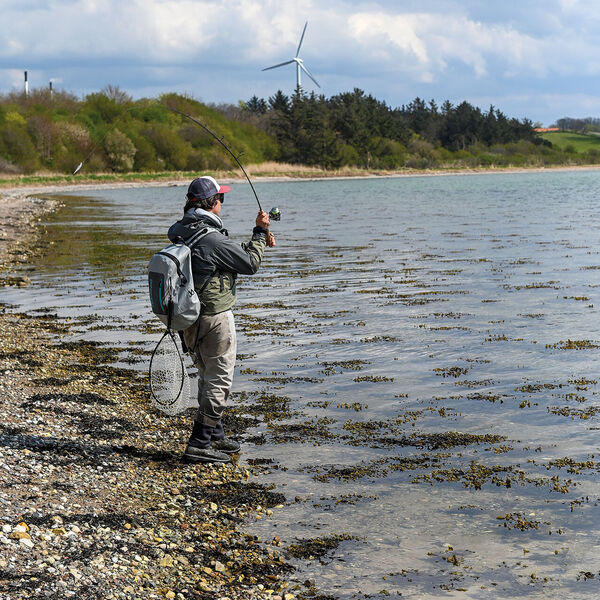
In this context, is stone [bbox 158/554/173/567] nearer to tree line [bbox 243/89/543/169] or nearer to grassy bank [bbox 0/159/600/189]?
grassy bank [bbox 0/159/600/189]

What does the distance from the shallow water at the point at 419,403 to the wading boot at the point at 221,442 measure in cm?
24

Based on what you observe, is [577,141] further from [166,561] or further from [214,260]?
[166,561]

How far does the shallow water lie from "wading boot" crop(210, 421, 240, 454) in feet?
0.77

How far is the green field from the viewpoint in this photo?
183550 millimetres

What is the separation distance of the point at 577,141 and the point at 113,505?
20156 cm

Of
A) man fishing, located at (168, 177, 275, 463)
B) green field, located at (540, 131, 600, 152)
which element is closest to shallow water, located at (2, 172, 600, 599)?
man fishing, located at (168, 177, 275, 463)

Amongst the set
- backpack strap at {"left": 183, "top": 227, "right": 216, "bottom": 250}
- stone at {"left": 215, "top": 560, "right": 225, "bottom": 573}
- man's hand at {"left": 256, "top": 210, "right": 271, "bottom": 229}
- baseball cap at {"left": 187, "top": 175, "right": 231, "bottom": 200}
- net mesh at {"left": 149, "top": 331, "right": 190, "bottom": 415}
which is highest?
baseball cap at {"left": 187, "top": 175, "right": 231, "bottom": 200}

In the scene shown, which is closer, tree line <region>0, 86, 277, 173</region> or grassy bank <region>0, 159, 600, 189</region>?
grassy bank <region>0, 159, 600, 189</region>

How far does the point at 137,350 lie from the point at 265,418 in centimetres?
407

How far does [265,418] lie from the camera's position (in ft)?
31.6

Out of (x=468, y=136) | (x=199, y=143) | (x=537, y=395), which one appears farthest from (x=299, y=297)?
(x=468, y=136)

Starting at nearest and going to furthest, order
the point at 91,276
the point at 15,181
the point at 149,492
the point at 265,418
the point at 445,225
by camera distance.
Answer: the point at 149,492 → the point at 265,418 → the point at 91,276 → the point at 445,225 → the point at 15,181

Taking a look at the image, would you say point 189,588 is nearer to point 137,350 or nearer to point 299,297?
point 137,350

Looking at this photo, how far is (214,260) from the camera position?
7.54 meters
